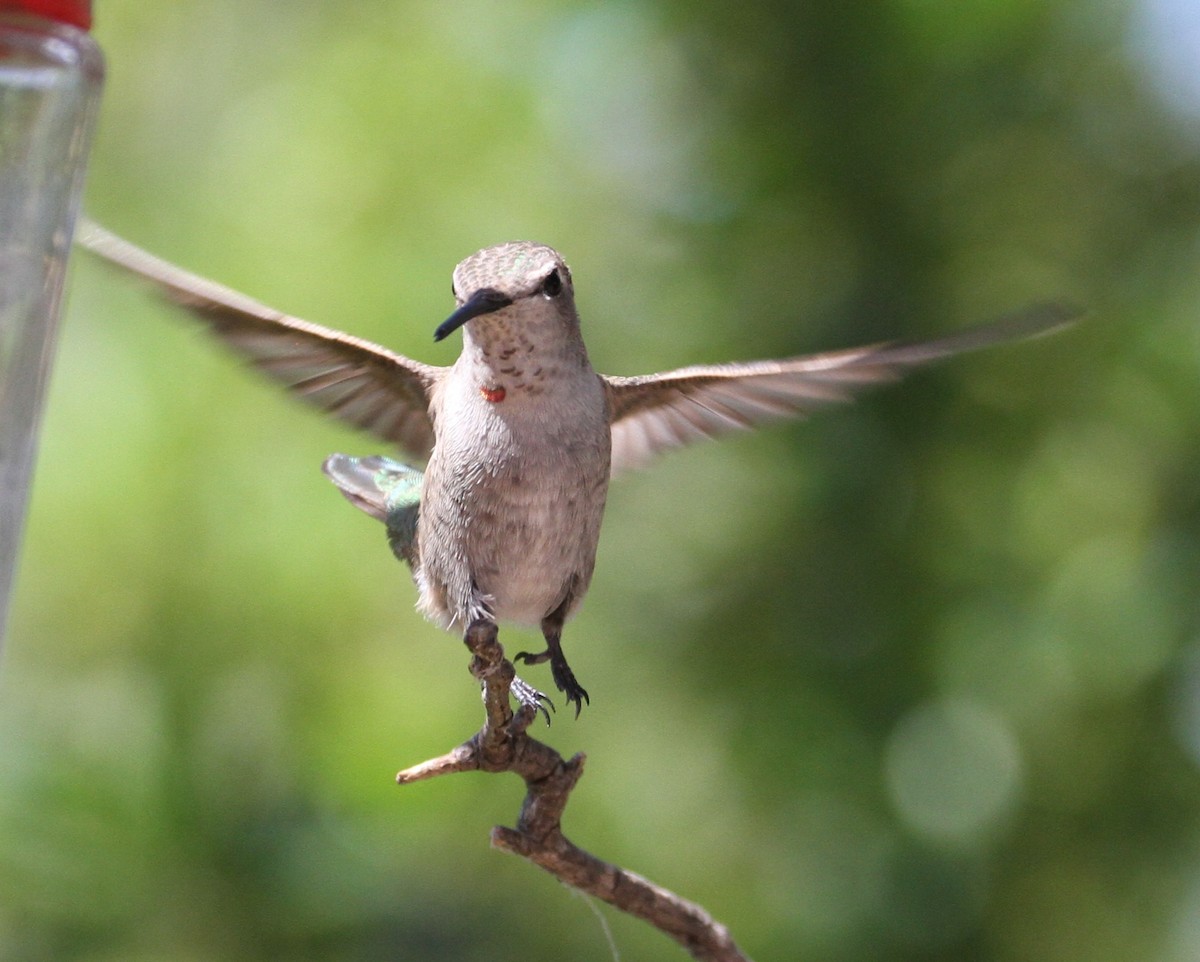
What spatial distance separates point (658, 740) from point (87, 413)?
143cm

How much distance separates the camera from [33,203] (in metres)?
0.84

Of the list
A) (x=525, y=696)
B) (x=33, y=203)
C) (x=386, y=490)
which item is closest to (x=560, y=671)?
(x=525, y=696)

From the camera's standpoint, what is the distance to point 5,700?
2811 millimetres

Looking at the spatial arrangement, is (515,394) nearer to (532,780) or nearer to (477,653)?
(477,653)

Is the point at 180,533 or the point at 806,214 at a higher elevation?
the point at 806,214

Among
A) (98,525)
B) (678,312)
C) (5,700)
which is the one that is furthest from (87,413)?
(678,312)

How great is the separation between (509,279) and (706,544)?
1539mm

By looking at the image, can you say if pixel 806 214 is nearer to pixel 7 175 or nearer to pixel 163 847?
pixel 163 847

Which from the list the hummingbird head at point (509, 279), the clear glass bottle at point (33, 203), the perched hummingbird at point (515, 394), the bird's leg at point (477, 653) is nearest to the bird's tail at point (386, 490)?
the perched hummingbird at point (515, 394)

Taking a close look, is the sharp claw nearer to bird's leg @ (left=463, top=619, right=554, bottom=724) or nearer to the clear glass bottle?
bird's leg @ (left=463, top=619, right=554, bottom=724)

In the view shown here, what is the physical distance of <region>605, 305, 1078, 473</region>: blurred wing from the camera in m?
1.47

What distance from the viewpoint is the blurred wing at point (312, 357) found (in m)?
1.62

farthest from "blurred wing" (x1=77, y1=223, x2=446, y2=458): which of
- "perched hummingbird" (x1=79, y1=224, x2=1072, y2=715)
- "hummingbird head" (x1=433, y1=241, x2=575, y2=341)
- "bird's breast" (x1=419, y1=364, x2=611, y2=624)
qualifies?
"hummingbird head" (x1=433, y1=241, x2=575, y2=341)

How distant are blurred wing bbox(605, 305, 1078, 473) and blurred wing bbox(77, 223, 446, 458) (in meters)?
0.29
